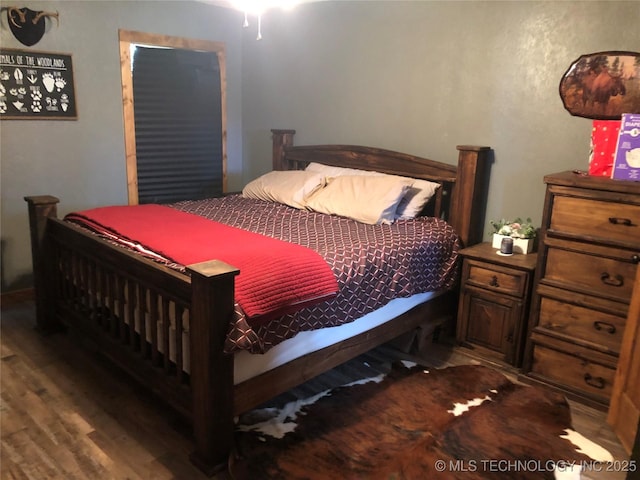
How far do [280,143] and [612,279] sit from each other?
2.80 metres

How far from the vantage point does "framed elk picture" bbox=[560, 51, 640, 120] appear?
2.72m

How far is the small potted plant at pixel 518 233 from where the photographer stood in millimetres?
3027

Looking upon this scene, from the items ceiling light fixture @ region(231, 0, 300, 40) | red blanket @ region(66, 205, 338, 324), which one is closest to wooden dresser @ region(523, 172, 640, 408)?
red blanket @ region(66, 205, 338, 324)

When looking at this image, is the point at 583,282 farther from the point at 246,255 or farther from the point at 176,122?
the point at 176,122

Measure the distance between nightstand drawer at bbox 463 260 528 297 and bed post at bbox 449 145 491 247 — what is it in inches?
11.9

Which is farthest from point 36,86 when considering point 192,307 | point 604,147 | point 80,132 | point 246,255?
point 604,147

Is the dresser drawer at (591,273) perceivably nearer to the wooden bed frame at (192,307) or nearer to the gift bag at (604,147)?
the gift bag at (604,147)

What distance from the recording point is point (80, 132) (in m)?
3.80

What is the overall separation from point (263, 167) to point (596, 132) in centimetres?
286

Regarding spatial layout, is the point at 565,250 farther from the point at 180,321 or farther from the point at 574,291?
the point at 180,321

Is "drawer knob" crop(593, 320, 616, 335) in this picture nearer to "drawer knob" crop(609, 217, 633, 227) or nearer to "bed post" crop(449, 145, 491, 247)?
"drawer knob" crop(609, 217, 633, 227)

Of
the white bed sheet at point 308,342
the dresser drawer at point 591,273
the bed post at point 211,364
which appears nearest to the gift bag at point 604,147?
the dresser drawer at point 591,273

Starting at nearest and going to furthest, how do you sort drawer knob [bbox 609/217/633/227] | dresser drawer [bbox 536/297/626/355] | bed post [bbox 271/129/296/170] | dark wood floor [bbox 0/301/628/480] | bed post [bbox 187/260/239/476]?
bed post [bbox 187/260/239/476], dark wood floor [bbox 0/301/628/480], drawer knob [bbox 609/217/633/227], dresser drawer [bbox 536/297/626/355], bed post [bbox 271/129/296/170]

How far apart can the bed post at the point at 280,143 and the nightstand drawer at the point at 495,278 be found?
2013mm
